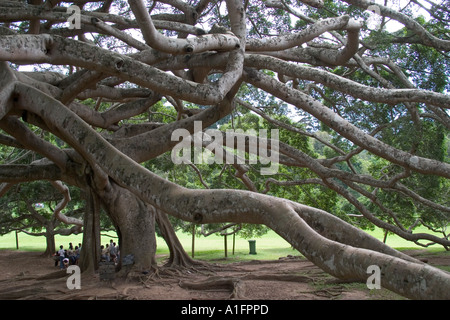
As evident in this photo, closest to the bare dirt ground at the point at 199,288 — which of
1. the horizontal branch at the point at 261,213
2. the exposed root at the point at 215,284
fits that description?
the exposed root at the point at 215,284

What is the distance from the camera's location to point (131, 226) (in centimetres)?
896

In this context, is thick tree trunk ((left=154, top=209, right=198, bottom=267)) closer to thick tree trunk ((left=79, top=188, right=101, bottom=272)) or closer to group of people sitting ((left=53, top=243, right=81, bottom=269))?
thick tree trunk ((left=79, top=188, right=101, bottom=272))

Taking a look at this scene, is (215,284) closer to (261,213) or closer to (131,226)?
(131,226)

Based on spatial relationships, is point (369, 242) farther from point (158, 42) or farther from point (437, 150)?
point (437, 150)

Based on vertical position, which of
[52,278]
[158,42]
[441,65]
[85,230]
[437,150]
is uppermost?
[441,65]

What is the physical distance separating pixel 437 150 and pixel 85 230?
7.69 m

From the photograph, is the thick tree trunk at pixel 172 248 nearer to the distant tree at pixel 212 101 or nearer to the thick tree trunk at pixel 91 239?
the distant tree at pixel 212 101

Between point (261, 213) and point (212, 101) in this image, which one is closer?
point (261, 213)

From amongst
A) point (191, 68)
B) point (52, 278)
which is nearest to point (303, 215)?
point (191, 68)

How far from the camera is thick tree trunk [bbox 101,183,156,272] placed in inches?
350

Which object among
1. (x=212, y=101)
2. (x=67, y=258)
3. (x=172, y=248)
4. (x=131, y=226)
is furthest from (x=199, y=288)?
(x=67, y=258)

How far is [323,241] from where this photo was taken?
3.96 m

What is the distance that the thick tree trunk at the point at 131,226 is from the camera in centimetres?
888

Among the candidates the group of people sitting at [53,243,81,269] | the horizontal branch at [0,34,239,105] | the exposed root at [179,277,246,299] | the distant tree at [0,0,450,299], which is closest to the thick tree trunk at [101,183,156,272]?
the distant tree at [0,0,450,299]
